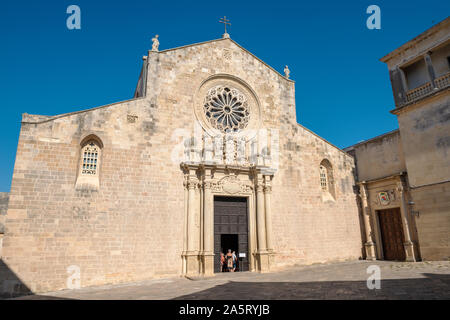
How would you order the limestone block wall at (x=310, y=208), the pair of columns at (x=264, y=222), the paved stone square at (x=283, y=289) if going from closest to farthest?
the paved stone square at (x=283, y=289) → the pair of columns at (x=264, y=222) → the limestone block wall at (x=310, y=208)

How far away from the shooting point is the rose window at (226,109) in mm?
15016

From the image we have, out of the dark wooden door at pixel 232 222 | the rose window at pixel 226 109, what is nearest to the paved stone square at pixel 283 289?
the dark wooden door at pixel 232 222

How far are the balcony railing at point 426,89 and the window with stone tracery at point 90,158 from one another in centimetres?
1432

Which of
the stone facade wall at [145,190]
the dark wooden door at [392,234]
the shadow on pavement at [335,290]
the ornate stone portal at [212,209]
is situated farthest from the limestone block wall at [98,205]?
the dark wooden door at [392,234]

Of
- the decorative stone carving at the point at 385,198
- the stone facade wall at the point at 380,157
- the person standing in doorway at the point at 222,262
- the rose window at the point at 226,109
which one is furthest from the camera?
the stone facade wall at the point at 380,157

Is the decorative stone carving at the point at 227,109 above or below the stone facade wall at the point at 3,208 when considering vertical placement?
above

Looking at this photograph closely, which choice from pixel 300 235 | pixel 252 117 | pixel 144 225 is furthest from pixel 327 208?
pixel 144 225

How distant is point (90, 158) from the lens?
1199 cm

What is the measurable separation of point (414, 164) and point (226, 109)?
911 cm

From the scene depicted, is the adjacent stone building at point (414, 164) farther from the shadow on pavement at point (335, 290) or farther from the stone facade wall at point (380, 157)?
the shadow on pavement at point (335, 290)

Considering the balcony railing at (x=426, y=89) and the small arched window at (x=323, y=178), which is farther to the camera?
the small arched window at (x=323, y=178)

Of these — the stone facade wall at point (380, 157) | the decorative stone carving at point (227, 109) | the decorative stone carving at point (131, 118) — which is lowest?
the stone facade wall at point (380, 157)

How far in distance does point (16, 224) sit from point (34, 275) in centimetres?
176

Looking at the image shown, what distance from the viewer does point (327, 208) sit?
1603cm
